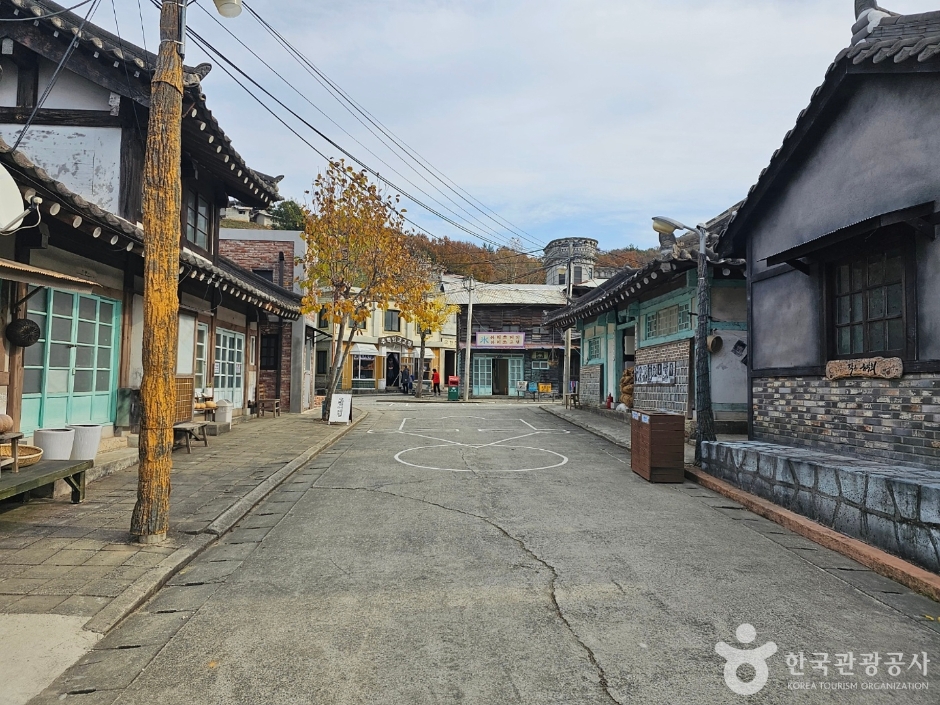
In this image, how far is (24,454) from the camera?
263 inches

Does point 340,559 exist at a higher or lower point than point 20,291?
lower

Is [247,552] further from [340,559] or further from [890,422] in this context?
[890,422]

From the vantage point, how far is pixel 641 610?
4098 millimetres

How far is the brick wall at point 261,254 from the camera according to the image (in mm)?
20984

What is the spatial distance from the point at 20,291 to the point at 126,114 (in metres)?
4.83

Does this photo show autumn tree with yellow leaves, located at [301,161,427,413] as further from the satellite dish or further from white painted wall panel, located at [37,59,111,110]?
the satellite dish

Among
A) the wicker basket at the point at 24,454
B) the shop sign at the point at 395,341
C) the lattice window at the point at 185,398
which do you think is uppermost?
the shop sign at the point at 395,341

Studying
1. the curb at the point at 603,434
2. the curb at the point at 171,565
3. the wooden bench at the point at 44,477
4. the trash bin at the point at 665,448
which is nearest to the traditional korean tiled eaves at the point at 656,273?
the trash bin at the point at 665,448

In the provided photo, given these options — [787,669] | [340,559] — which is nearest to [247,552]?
[340,559]

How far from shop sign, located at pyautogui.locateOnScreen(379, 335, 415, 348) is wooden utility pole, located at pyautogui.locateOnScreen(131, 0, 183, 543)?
116ft

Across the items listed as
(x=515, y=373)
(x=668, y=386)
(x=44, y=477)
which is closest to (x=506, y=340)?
(x=515, y=373)

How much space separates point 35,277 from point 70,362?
3507 mm

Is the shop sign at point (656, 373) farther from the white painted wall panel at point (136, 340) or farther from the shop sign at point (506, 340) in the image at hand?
the shop sign at point (506, 340)

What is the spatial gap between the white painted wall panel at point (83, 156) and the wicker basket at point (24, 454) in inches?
217
